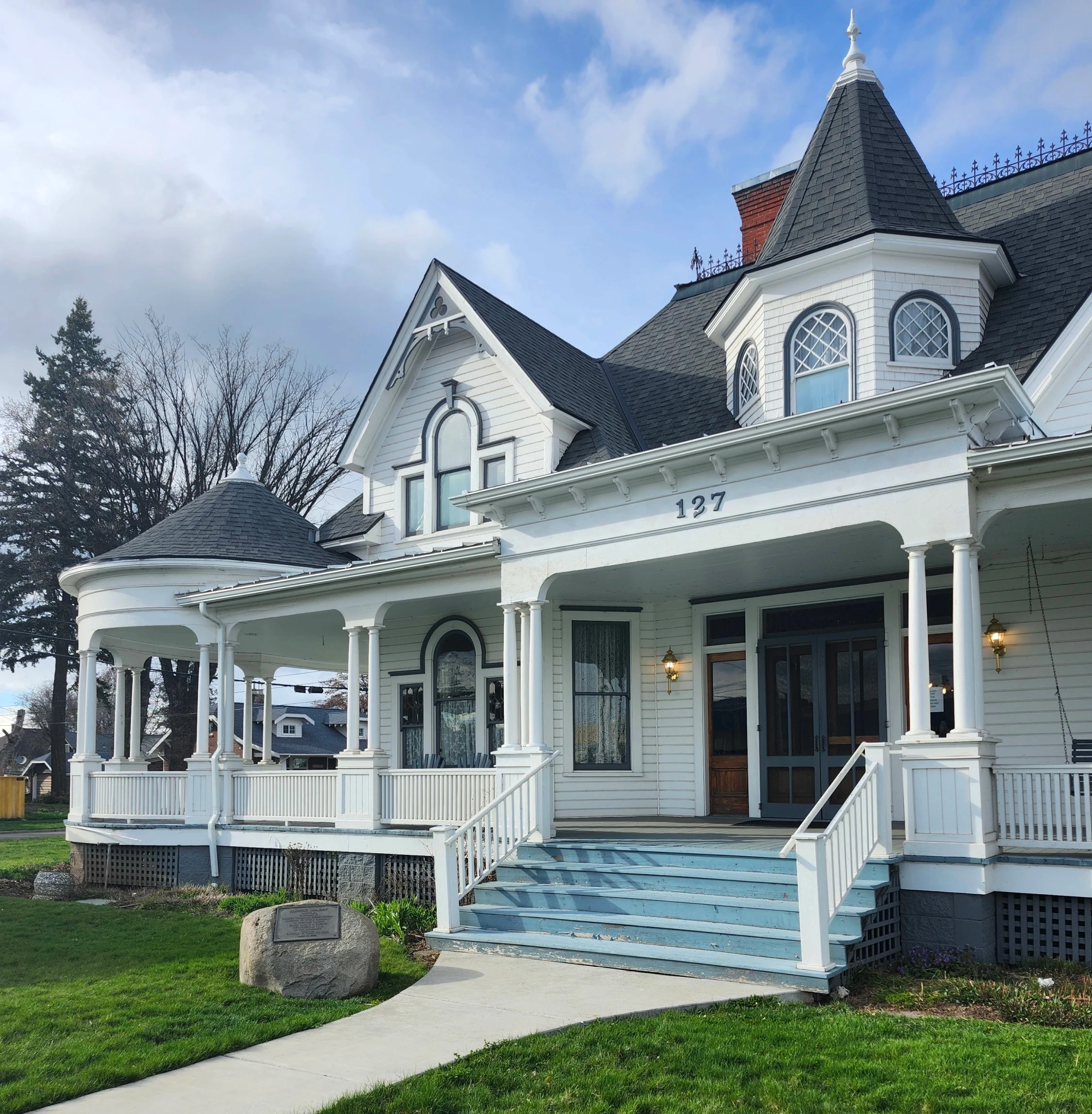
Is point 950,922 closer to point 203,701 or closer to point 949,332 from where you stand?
point 949,332

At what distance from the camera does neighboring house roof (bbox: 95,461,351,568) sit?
16.5 metres

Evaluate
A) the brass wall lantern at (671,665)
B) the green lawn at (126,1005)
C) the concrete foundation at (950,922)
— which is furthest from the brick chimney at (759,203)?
the green lawn at (126,1005)

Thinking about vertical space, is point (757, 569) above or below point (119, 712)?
above

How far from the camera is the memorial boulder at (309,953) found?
26.4 ft

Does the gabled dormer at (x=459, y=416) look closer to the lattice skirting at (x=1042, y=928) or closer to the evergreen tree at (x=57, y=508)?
the lattice skirting at (x=1042, y=928)

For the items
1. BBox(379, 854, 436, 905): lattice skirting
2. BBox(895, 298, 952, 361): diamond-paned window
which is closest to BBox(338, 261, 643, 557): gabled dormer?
BBox(895, 298, 952, 361): diamond-paned window

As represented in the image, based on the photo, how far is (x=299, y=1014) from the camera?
7.43 metres

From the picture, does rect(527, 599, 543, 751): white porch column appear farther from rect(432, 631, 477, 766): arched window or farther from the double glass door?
rect(432, 631, 477, 766): arched window

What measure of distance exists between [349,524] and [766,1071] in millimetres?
12880

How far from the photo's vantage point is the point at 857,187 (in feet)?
43.9

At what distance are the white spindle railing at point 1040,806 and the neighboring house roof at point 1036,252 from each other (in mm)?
4772

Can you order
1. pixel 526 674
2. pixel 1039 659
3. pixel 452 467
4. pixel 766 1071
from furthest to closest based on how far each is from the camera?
1. pixel 452 467
2. pixel 526 674
3. pixel 1039 659
4. pixel 766 1071

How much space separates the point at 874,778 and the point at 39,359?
146 feet

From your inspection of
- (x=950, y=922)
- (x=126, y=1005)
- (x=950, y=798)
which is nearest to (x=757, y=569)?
(x=950, y=798)
